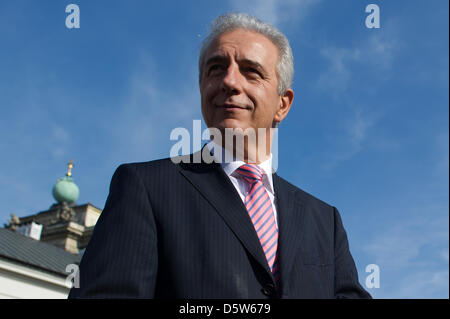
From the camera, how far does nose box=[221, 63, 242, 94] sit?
2.42m

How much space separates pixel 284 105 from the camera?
114 inches

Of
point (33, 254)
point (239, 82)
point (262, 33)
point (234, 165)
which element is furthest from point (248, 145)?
point (33, 254)

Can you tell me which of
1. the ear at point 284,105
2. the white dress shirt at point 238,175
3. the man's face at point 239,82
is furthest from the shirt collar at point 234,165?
the ear at point 284,105

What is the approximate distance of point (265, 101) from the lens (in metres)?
2.53

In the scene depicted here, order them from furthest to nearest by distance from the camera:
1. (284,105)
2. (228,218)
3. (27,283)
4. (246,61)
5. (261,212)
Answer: (27,283)
(284,105)
(246,61)
(261,212)
(228,218)

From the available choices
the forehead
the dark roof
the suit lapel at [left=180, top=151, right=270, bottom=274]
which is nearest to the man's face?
the forehead

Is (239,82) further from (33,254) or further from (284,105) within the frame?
(33,254)

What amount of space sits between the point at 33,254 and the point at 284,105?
74.7ft

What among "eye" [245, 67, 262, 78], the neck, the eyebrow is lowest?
the neck

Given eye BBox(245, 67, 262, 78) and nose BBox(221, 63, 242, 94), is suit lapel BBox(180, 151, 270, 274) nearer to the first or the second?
nose BBox(221, 63, 242, 94)

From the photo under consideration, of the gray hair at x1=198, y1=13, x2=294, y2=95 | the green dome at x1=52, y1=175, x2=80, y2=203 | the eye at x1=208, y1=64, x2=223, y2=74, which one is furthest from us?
the green dome at x1=52, y1=175, x2=80, y2=203

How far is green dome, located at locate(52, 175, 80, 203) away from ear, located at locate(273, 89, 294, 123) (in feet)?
202

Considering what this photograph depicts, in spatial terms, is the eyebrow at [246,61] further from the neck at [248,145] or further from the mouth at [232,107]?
the neck at [248,145]

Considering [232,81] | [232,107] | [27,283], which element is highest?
[27,283]
